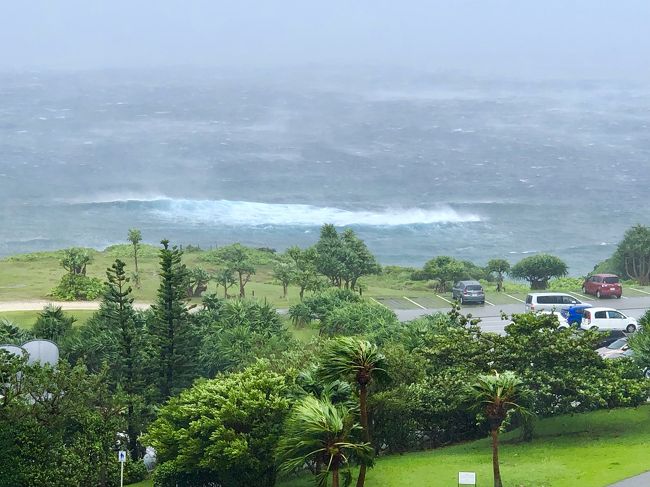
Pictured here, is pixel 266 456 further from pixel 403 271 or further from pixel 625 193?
pixel 625 193

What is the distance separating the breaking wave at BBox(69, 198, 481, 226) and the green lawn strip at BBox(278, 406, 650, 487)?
6532 cm

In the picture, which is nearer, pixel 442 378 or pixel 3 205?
pixel 442 378

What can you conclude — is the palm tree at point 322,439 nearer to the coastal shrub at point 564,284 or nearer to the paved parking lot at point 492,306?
the paved parking lot at point 492,306

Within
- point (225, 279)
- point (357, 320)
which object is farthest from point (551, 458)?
point (225, 279)

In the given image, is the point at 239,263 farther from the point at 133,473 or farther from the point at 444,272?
the point at 133,473

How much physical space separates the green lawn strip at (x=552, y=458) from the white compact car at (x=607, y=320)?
1135 centimetres

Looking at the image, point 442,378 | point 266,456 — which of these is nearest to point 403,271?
point 442,378

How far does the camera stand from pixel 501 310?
51.2m

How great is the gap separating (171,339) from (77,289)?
15817mm

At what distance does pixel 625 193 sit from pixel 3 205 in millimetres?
59656

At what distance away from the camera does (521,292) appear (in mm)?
57750

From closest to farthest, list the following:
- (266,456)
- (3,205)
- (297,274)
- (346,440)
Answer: (346,440) < (266,456) < (297,274) < (3,205)

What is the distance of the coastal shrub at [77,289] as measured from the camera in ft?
174

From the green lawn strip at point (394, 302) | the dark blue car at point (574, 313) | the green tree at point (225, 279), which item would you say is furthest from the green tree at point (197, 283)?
the dark blue car at point (574, 313)
